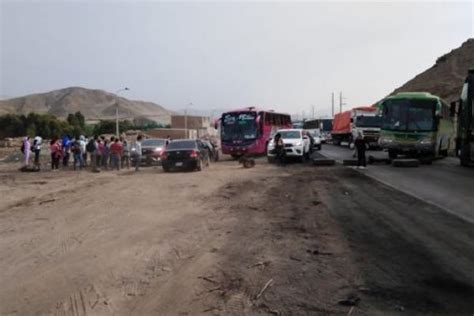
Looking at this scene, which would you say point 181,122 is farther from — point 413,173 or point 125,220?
point 125,220

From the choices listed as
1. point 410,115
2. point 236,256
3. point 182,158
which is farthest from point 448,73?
point 236,256

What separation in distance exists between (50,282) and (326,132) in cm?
7039

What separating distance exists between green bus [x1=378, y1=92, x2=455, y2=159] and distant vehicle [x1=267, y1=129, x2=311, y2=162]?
4328 mm

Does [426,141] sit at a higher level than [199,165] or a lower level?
higher

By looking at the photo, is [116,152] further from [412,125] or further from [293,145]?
[412,125]

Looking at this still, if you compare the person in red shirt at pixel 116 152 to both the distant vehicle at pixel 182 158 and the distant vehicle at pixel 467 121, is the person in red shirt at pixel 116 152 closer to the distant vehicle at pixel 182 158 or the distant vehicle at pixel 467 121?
the distant vehicle at pixel 182 158

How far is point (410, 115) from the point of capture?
29000 mm

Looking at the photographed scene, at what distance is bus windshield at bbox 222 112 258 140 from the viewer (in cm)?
3862

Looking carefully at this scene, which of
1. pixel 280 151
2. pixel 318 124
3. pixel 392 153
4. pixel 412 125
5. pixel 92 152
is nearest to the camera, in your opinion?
pixel 412 125

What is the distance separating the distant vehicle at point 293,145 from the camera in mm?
31031

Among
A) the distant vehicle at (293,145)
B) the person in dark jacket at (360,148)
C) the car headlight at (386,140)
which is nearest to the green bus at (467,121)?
the car headlight at (386,140)

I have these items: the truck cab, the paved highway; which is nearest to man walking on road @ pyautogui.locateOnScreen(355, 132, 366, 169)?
the paved highway

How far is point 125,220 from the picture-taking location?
1205cm

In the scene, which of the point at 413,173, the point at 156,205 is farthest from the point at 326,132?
the point at 156,205
